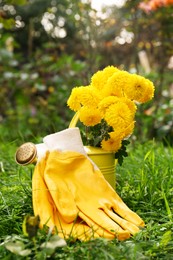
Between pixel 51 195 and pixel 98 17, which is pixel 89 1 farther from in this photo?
pixel 51 195

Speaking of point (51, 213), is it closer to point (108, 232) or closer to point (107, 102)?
point (108, 232)

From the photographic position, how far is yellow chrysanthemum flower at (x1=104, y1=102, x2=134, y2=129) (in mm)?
2133

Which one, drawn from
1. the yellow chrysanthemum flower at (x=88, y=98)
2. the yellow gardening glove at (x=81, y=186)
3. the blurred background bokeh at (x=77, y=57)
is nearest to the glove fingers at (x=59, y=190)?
the yellow gardening glove at (x=81, y=186)

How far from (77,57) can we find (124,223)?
563 cm

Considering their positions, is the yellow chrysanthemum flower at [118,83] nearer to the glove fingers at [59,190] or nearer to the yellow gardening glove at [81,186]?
the yellow gardening glove at [81,186]

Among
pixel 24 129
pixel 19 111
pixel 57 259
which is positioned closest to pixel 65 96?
pixel 24 129

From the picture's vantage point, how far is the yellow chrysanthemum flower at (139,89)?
2.16 metres

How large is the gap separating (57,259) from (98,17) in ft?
9.44

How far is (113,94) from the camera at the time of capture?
2207 millimetres

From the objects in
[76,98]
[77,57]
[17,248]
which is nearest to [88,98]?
[76,98]

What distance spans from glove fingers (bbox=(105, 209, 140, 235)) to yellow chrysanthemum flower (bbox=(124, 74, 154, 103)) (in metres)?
0.48

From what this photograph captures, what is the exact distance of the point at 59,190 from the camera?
204cm

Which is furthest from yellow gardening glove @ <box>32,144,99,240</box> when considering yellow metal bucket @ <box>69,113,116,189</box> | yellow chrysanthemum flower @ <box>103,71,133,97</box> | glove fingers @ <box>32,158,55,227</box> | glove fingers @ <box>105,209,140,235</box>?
yellow chrysanthemum flower @ <box>103,71,133,97</box>

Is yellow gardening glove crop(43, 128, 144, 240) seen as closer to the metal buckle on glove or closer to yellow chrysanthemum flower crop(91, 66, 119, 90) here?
the metal buckle on glove
